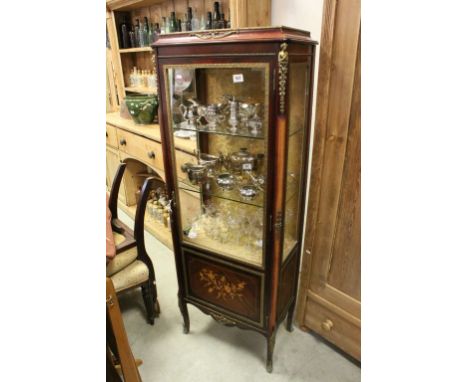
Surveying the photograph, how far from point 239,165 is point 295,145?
0.32 metres

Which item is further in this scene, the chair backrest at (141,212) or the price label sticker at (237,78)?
the chair backrest at (141,212)

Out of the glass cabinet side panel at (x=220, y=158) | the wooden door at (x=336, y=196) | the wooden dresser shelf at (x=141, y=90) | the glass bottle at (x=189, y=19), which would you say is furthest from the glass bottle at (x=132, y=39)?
the wooden door at (x=336, y=196)

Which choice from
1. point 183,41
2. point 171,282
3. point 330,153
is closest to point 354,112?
point 330,153

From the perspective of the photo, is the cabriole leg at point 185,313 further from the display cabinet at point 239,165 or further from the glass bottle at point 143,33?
the glass bottle at point 143,33

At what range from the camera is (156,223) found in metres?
2.80

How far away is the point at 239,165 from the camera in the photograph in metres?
1.48

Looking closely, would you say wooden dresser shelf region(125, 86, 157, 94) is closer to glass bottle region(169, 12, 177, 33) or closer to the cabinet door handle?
glass bottle region(169, 12, 177, 33)

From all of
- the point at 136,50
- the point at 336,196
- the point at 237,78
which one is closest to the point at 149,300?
the point at 336,196

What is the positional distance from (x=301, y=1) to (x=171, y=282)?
1.84m

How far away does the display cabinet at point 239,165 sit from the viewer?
1.05 meters

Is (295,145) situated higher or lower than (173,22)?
lower

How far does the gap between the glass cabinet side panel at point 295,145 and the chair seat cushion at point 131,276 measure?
80 cm

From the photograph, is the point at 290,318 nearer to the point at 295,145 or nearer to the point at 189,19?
the point at 295,145
